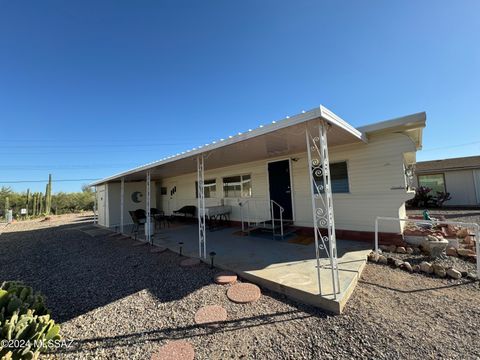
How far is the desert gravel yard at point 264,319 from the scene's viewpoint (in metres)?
2.04

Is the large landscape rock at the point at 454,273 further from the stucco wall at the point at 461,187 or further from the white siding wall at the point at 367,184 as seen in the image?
the stucco wall at the point at 461,187

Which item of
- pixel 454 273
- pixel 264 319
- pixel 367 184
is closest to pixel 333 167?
pixel 367 184

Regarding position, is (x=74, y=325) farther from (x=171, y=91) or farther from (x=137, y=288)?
(x=171, y=91)

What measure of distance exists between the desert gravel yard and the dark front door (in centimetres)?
331

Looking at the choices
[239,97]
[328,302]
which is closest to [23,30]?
[239,97]

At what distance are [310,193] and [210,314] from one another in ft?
16.1

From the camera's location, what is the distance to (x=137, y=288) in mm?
3609

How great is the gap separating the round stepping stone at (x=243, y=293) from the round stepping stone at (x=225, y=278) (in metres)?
0.18

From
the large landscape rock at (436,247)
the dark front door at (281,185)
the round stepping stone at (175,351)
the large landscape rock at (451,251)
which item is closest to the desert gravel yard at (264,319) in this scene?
the round stepping stone at (175,351)

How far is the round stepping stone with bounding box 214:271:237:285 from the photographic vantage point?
3.61 m

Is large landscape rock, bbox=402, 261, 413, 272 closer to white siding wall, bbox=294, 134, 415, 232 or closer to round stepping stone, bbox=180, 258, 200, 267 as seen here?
white siding wall, bbox=294, 134, 415, 232

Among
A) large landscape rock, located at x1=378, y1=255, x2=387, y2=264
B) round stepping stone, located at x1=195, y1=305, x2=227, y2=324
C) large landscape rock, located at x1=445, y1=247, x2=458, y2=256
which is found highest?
large landscape rock, located at x1=445, y1=247, x2=458, y2=256

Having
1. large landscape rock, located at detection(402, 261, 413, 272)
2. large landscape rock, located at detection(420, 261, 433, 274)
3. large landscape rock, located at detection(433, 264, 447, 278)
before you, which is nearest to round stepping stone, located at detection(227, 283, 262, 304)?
large landscape rock, located at detection(402, 261, 413, 272)

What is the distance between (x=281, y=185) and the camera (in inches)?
283
